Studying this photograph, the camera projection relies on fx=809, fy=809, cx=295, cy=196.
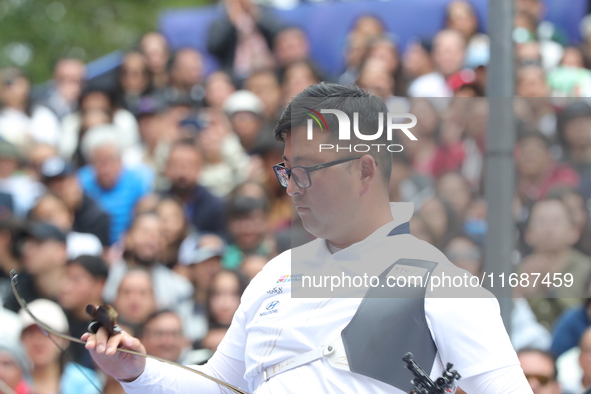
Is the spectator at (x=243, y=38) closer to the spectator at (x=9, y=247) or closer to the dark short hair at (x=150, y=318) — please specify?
the spectator at (x=9, y=247)

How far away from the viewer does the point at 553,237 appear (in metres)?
3.68

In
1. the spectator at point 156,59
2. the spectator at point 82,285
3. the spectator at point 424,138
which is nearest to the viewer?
the spectator at point 424,138

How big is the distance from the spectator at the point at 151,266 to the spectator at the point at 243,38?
2718mm

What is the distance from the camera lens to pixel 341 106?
253 centimetres

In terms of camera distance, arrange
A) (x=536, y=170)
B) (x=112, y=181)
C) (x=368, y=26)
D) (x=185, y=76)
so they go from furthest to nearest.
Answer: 1. (x=185, y=76)
2. (x=368, y=26)
3. (x=112, y=181)
4. (x=536, y=170)

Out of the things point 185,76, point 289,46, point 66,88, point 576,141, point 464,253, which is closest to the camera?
point 464,253

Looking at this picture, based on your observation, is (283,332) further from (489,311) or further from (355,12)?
(355,12)

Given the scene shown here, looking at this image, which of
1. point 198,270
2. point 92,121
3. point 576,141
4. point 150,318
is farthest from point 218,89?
point 576,141

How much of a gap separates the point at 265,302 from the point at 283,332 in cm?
20

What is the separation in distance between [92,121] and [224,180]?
1620 millimetres

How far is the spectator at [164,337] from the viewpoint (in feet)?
16.5

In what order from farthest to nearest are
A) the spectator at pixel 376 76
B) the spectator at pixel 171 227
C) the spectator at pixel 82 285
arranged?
the spectator at pixel 376 76 → the spectator at pixel 171 227 → the spectator at pixel 82 285

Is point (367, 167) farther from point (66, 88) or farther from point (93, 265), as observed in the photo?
point (66, 88)

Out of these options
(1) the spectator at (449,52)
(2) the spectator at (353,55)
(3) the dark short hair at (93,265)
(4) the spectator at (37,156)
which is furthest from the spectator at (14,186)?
(1) the spectator at (449,52)
